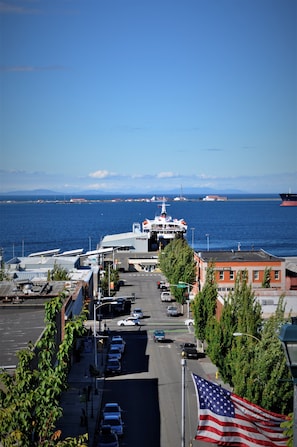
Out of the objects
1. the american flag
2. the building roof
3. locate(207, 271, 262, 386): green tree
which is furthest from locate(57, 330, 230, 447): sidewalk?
the building roof

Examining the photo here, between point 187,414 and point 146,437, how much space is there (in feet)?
11.2

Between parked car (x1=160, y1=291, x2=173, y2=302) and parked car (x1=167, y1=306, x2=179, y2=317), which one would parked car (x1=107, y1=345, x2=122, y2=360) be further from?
parked car (x1=160, y1=291, x2=173, y2=302)

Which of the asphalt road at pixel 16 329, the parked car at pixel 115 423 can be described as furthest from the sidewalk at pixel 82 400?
the asphalt road at pixel 16 329

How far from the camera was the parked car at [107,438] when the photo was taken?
31.4 metres

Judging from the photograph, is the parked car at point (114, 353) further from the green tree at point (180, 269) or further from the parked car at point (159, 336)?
the green tree at point (180, 269)

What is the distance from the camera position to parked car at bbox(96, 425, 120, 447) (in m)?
31.4

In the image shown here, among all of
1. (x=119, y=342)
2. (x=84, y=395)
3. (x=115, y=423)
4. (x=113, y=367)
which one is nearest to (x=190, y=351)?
(x=119, y=342)

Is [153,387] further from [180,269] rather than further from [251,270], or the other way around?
[180,269]

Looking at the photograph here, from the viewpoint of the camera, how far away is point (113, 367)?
150ft

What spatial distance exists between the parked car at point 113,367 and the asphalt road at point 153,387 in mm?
488

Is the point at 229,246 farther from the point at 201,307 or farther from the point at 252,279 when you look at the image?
the point at 201,307

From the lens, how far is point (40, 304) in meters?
43.8

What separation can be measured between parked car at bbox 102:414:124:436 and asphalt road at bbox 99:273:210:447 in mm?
379

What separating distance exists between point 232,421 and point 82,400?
55.4 ft
